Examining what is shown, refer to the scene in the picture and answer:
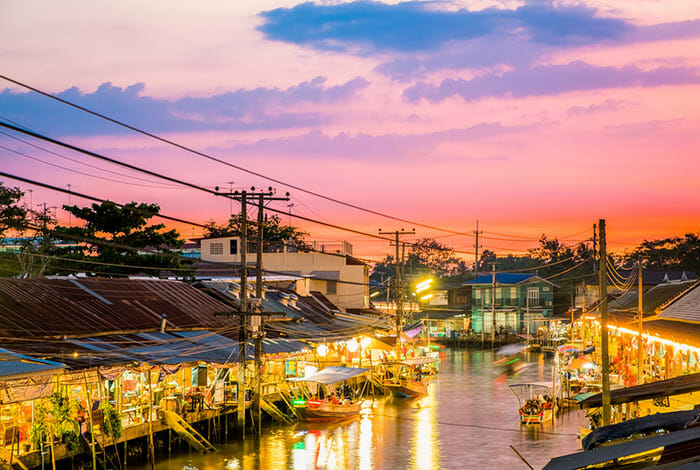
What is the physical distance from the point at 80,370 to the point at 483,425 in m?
21.7

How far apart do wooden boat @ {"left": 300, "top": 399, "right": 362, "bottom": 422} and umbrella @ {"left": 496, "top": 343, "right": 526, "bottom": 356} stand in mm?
47041

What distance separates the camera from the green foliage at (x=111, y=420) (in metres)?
25.9

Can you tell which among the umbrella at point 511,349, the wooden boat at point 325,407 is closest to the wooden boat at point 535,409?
the wooden boat at point 325,407

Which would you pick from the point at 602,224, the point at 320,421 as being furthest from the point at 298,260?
the point at 602,224

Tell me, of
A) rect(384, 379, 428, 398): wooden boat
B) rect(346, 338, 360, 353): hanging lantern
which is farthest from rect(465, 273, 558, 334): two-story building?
rect(384, 379, 428, 398): wooden boat

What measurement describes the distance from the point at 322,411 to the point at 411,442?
5.38 meters

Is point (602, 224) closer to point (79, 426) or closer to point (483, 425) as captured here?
point (483, 425)

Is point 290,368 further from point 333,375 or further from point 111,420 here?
point 111,420

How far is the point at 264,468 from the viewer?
2872cm

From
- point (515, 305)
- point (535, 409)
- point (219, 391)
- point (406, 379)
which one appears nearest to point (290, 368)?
point (219, 391)

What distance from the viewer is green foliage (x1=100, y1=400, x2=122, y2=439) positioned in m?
25.9

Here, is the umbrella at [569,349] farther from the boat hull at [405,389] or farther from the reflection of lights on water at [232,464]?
the reflection of lights on water at [232,464]

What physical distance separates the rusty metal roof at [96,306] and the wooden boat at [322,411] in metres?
6.35

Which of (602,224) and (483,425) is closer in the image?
(602,224)
